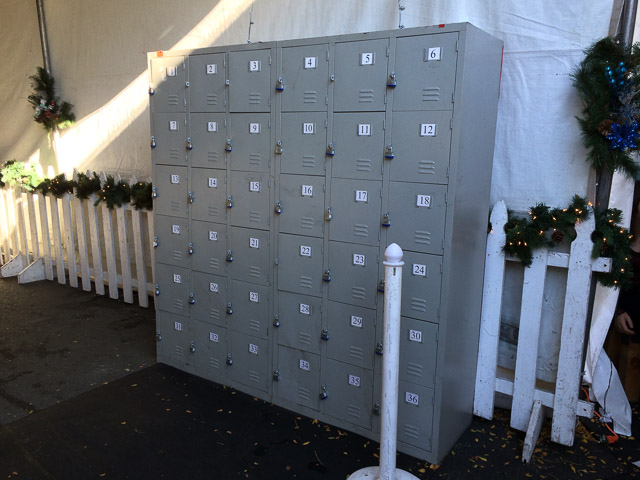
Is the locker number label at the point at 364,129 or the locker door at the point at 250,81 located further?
the locker door at the point at 250,81

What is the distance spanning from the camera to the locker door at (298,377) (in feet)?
11.2

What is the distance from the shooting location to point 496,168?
3.40 meters

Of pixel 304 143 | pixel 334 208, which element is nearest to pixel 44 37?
pixel 304 143

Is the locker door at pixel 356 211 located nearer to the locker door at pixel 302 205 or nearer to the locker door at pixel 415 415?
the locker door at pixel 302 205

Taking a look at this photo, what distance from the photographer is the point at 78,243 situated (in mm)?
6152

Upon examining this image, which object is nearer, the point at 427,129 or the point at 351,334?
the point at 427,129

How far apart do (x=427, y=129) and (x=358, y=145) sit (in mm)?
438

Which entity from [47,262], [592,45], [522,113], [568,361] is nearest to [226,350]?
[568,361]

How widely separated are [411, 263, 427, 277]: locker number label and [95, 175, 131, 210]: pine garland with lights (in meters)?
3.58

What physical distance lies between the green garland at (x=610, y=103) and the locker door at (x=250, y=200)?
2035 millimetres

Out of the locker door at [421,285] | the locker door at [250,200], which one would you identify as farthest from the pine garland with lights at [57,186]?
the locker door at [421,285]

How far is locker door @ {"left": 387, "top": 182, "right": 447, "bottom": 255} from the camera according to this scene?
2803mm

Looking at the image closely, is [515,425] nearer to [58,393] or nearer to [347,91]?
[347,91]

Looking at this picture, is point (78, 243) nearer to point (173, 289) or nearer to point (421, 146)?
point (173, 289)
